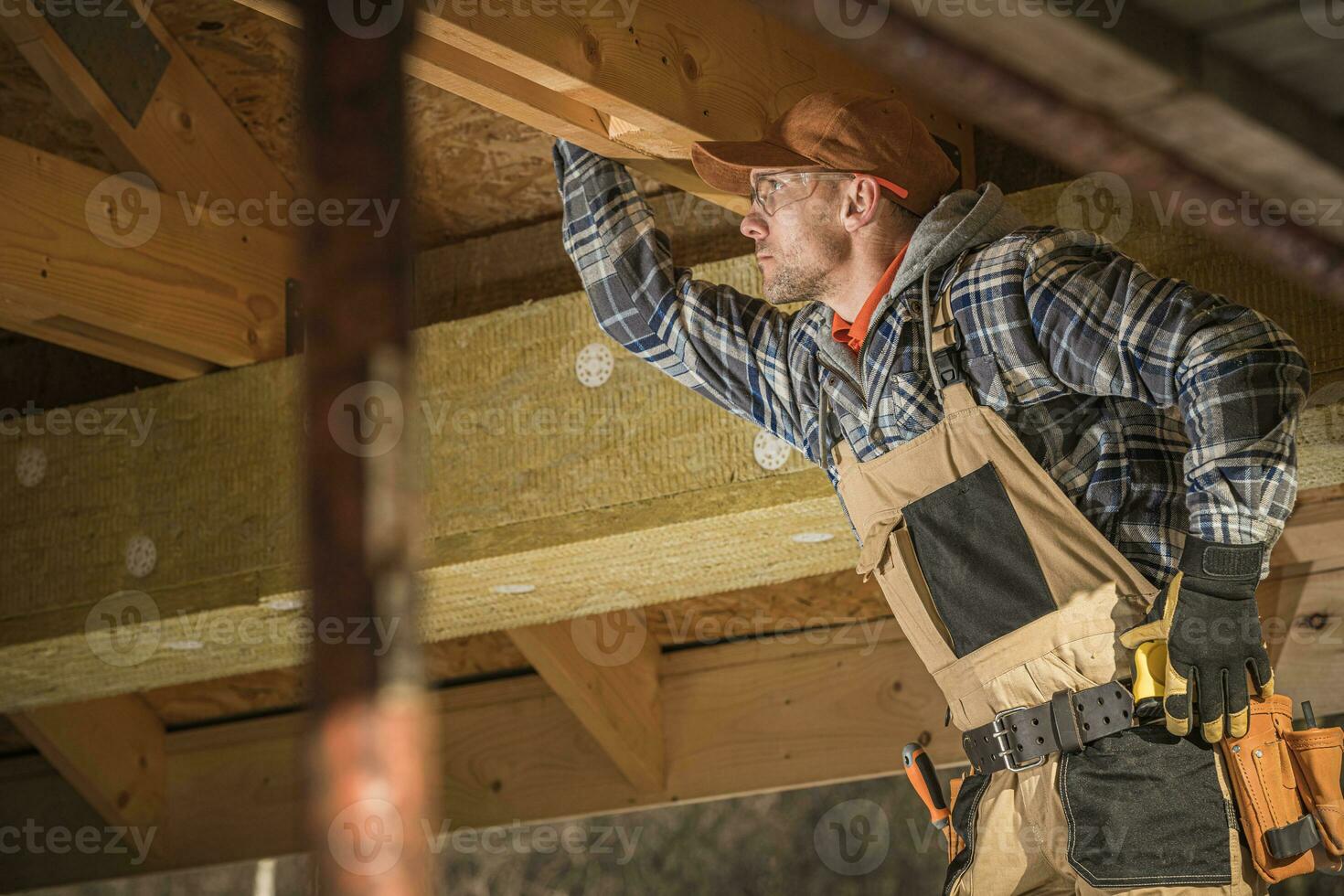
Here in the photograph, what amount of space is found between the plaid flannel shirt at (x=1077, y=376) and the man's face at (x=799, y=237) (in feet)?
0.20

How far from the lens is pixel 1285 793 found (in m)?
1.64

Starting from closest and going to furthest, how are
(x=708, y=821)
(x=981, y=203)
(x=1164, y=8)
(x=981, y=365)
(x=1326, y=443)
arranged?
1. (x=1164, y=8)
2. (x=981, y=365)
3. (x=981, y=203)
4. (x=1326, y=443)
5. (x=708, y=821)

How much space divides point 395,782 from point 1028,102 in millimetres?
398

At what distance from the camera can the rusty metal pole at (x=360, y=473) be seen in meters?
0.46

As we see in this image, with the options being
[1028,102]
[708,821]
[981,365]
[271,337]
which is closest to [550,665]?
[271,337]

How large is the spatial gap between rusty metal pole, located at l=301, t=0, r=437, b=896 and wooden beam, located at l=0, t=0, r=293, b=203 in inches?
83.7

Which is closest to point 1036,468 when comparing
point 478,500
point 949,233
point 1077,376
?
point 1077,376

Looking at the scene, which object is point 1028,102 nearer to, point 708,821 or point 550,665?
point 550,665

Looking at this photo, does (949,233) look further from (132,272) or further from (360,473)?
(360,473)

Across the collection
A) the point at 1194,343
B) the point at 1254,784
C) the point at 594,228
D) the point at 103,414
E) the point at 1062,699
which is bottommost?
the point at 1254,784

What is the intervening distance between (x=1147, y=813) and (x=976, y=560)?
13.8 inches

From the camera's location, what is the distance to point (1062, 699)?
1.72 meters

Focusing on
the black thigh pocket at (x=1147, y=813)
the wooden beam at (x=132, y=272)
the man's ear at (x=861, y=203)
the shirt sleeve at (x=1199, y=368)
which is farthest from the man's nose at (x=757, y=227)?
the wooden beam at (x=132, y=272)

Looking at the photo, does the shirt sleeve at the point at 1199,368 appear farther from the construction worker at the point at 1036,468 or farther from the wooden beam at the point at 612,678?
the wooden beam at the point at 612,678
